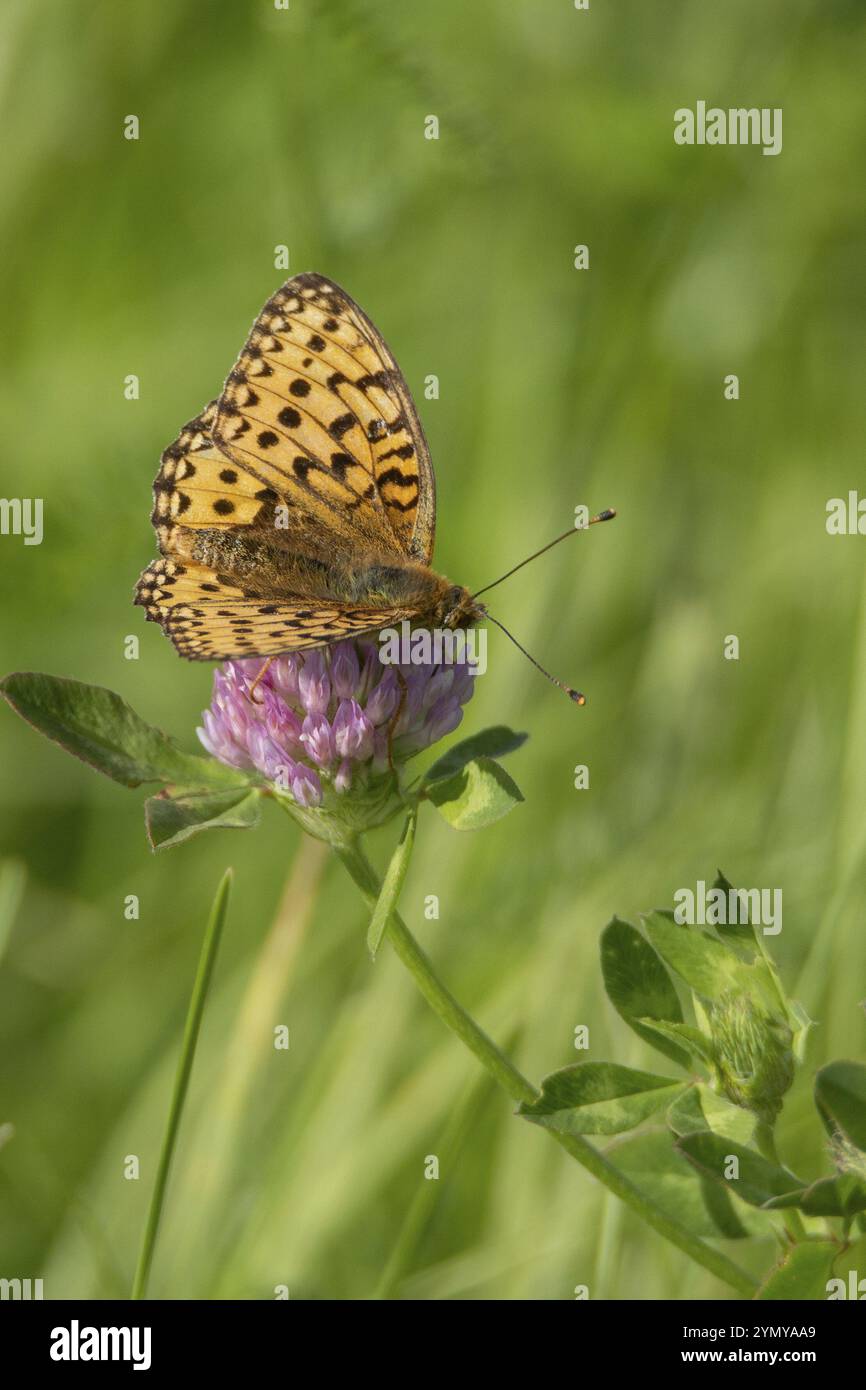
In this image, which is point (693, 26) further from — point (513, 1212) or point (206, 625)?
point (513, 1212)

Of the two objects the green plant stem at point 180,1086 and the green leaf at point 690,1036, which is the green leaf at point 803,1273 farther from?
the green plant stem at point 180,1086

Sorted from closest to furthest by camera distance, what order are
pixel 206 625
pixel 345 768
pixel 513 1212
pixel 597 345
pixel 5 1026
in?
pixel 345 768
pixel 206 625
pixel 513 1212
pixel 5 1026
pixel 597 345

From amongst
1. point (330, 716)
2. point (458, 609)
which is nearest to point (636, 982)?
point (330, 716)

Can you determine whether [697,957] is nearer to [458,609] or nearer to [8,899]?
[458,609]

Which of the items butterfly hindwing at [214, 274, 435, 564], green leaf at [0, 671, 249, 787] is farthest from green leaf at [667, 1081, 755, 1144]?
butterfly hindwing at [214, 274, 435, 564]

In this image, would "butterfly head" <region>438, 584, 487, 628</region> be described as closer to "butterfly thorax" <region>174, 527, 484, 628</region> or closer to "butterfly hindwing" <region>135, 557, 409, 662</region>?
"butterfly thorax" <region>174, 527, 484, 628</region>

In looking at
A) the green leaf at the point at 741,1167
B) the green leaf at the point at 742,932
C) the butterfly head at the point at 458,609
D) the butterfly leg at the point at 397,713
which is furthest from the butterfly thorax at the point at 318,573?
the green leaf at the point at 741,1167
